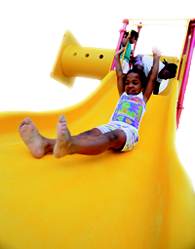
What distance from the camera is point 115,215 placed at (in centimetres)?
88

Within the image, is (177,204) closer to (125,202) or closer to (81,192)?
(125,202)

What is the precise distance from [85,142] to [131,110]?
411 millimetres

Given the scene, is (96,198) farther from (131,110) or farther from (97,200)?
(131,110)

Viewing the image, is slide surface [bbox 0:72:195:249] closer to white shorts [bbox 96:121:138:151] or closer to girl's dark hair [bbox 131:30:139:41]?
white shorts [bbox 96:121:138:151]

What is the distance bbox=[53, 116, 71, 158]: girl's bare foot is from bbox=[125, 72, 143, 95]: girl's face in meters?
0.59

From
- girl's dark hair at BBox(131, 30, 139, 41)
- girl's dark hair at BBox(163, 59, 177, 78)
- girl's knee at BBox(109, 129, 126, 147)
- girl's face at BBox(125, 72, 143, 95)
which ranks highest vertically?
girl's dark hair at BBox(131, 30, 139, 41)

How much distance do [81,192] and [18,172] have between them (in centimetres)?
23

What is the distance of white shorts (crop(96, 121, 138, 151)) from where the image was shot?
125cm

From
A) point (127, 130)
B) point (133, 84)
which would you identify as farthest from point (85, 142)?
point (133, 84)

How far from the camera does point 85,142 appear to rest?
1.08 meters

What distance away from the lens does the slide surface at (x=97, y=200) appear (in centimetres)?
77

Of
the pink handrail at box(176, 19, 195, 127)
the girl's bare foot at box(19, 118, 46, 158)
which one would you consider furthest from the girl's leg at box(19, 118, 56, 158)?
the pink handrail at box(176, 19, 195, 127)

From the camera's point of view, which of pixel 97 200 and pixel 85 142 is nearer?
pixel 97 200

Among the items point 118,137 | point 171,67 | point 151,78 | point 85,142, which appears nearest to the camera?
point 85,142
